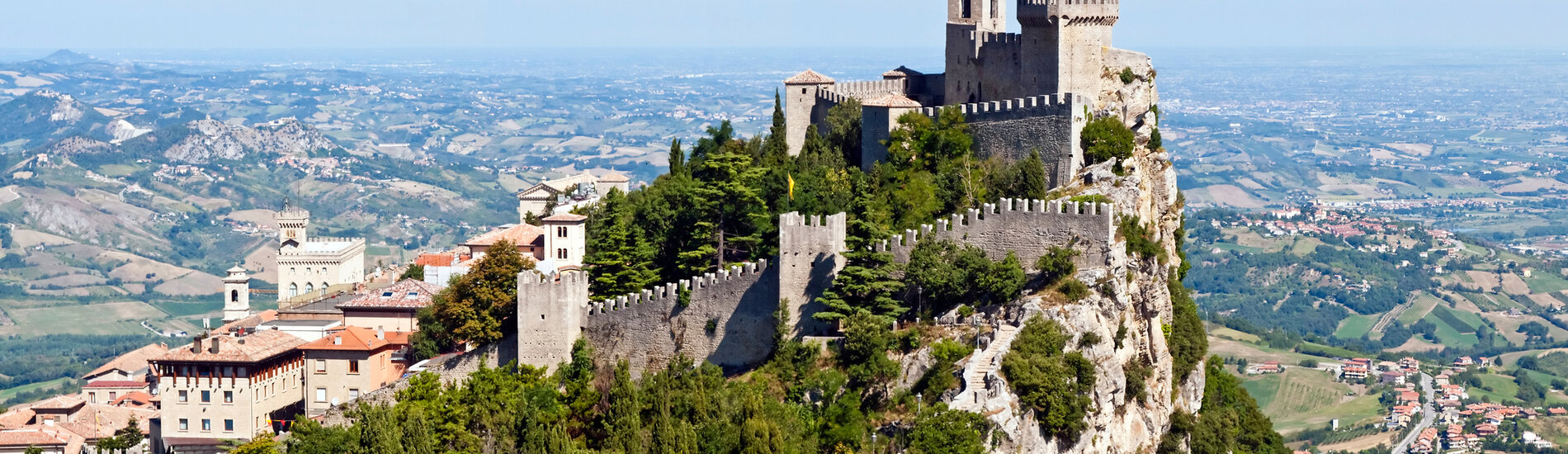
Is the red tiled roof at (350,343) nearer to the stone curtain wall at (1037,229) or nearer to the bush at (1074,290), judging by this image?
the stone curtain wall at (1037,229)

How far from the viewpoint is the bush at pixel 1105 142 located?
57719mm

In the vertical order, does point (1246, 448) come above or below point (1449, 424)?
above

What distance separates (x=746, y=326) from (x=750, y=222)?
233 inches

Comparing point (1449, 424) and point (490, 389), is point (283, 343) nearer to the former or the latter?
point (490, 389)

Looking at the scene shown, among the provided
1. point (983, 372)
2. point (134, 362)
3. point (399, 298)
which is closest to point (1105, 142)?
point (983, 372)

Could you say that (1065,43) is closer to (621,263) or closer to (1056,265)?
(1056,265)

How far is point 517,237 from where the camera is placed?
73.0 metres

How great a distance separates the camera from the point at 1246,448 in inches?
2446

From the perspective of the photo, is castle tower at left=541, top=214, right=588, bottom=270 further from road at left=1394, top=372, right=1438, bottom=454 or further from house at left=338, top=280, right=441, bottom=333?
road at left=1394, top=372, right=1438, bottom=454

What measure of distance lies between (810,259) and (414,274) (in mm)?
28636

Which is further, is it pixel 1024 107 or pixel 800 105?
pixel 800 105

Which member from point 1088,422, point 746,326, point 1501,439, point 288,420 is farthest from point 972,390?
point 1501,439

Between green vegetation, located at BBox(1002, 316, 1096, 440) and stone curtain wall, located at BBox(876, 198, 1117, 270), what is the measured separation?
256 cm

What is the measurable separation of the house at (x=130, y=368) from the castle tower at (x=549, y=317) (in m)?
24.1
